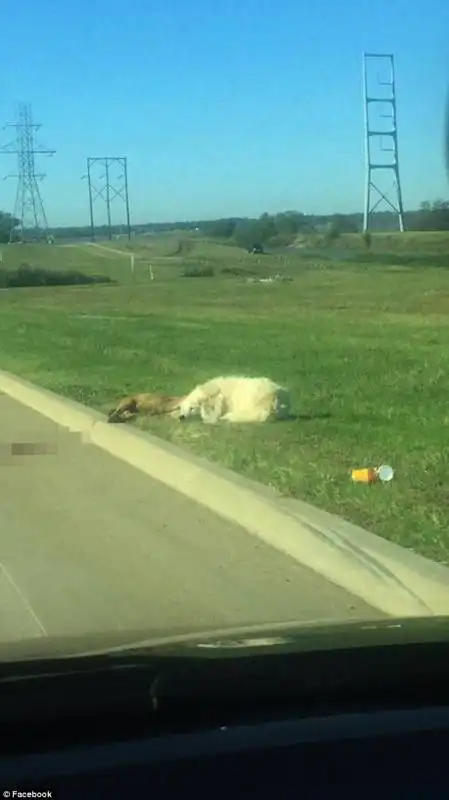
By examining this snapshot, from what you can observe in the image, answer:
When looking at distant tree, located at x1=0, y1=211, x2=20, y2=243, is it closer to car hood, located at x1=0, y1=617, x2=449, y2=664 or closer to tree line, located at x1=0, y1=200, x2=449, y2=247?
tree line, located at x1=0, y1=200, x2=449, y2=247

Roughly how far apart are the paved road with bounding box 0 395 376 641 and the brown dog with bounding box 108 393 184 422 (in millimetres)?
2444

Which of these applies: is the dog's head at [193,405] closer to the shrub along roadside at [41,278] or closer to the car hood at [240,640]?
the car hood at [240,640]

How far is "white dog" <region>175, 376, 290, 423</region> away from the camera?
13695 millimetres

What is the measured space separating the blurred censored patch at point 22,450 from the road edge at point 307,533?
64 centimetres

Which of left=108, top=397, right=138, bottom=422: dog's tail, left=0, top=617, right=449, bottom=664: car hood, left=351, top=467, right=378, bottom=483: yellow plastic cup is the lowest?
left=108, top=397, right=138, bottom=422: dog's tail

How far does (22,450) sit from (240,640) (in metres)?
9.76

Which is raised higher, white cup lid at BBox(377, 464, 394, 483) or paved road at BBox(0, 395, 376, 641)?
white cup lid at BBox(377, 464, 394, 483)

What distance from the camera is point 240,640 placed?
4.26 metres

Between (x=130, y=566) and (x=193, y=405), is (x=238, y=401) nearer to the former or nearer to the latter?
(x=193, y=405)

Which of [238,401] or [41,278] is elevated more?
[238,401]

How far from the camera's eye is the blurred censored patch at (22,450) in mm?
13358

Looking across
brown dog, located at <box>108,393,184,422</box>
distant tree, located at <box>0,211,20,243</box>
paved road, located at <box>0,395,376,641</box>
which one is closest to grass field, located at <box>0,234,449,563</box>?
brown dog, located at <box>108,393,184,422</box>

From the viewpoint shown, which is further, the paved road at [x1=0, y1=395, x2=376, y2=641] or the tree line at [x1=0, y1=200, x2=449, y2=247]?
the tree line at [x1=0, y1=200, x2=449, y2=247]

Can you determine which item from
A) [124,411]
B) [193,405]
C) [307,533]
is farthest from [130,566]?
[124,411]
